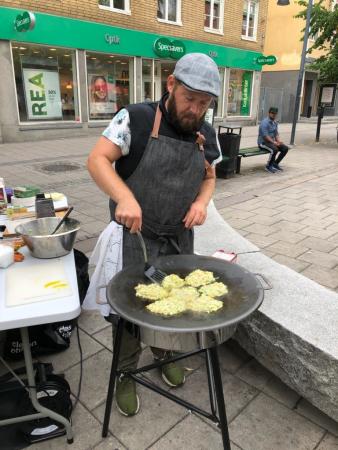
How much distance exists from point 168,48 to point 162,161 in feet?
44.4

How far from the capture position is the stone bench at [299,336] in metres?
1.95

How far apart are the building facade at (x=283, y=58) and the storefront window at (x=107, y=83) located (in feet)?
35.9

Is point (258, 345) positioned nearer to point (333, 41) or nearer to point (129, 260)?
point (129, 260)

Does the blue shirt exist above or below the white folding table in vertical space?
above

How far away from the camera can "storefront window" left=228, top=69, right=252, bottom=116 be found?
17734 mm

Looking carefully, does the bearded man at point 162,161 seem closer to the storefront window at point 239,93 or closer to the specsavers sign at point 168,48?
the specsavers sign at point 168,48

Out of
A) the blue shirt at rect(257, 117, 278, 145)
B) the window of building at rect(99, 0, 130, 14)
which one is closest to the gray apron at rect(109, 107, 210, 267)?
the blue shirt at rect(257, 117, 278, 145)

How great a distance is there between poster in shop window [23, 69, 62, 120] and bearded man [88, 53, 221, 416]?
10.7 metres

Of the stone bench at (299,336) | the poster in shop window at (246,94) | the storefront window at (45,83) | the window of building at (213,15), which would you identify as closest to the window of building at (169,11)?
the window of building at (213,15)

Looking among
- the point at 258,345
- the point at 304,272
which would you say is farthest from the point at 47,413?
the point at 304,272

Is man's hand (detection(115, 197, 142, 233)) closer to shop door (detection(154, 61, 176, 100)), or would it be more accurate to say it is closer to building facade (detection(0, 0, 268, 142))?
building facade (detection(0, 0, 268, 142))

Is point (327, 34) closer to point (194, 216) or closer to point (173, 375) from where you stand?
point (194, 216)

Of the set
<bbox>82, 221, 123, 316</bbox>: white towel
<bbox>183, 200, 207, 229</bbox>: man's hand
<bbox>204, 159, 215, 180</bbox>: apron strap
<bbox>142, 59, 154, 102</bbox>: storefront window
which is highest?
<bbox>142, 59, 154, 102</bbox>: storefront window

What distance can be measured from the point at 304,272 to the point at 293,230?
1307 mm
